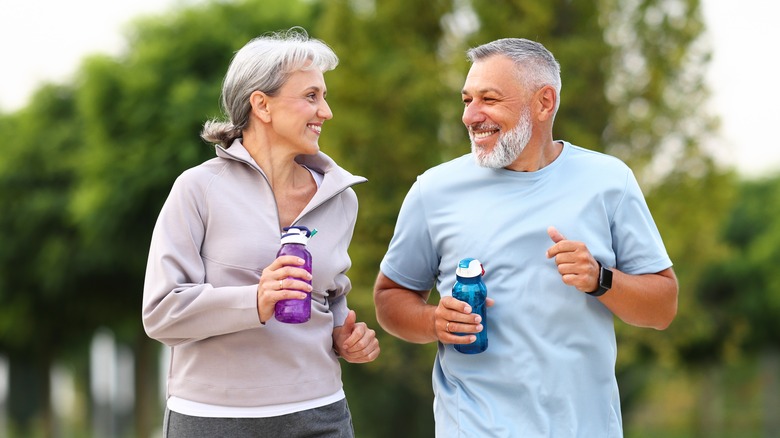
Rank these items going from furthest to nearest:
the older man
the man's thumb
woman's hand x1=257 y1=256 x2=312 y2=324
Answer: the older man, the man's thumb, woman's hand x1=257 y1=256 x2=312 y2=324

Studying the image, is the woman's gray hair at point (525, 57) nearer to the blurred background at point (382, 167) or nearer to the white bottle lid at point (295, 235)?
the white bottle lid at point (295, 235)

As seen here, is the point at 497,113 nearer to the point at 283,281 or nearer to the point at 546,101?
the point at 546,101

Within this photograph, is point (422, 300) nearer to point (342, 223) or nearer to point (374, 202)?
point (342, 223)

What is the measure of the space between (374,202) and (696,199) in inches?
185

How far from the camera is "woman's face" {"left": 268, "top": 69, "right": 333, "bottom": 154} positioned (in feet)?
12.5

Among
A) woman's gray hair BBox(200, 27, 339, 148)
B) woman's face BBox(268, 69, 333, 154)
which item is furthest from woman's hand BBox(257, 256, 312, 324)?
woman's gray hair BBox(200, 27, 339, 148)

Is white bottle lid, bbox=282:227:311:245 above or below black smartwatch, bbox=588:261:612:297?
above

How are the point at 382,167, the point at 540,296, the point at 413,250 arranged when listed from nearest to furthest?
the point at 540,296, the point at 413,250, the point at 382,167

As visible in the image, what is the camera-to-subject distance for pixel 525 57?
4031 millimetres

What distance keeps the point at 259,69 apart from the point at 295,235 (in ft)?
2.27

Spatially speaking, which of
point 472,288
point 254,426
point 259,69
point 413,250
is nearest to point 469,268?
point 472,288

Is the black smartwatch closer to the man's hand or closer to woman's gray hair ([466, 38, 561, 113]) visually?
the man's hand

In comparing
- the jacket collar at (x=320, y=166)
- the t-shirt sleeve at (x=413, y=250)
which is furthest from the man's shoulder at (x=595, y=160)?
the jacket collar at (x=320, y=166)

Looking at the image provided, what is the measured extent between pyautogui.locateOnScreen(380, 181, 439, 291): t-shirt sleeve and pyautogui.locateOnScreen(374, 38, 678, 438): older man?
0.05 meters
